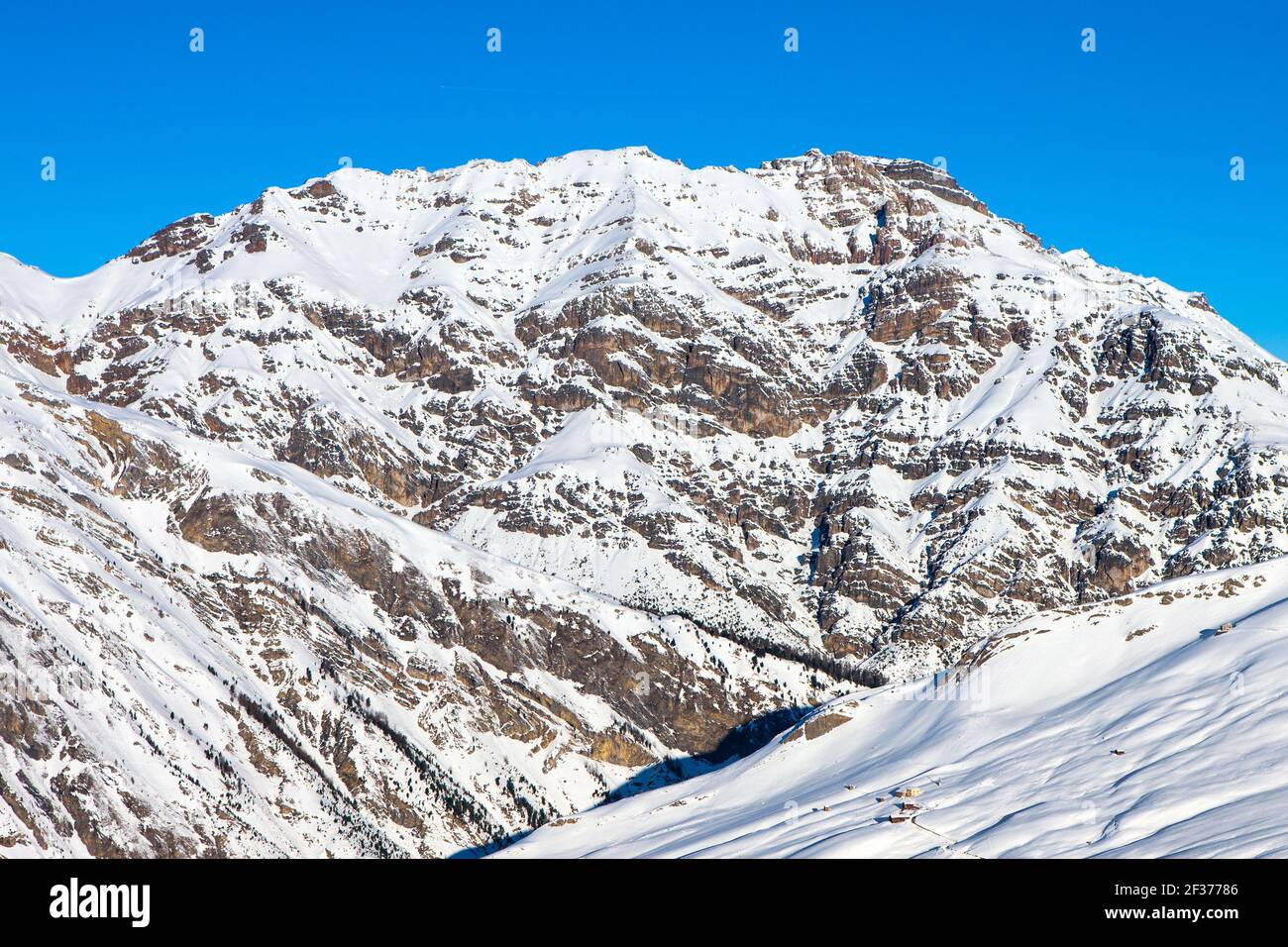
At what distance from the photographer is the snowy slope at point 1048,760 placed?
79.1 meters

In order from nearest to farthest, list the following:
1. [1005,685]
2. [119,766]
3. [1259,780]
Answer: [1259,780], [1005,685], [119,766]

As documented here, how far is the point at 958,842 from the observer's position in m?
80.4

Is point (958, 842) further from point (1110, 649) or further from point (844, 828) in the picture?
point (1110, 649)

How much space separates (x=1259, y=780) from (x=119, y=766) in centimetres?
15479

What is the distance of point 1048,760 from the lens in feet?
314

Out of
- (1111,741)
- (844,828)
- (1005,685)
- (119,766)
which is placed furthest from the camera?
(119,766)

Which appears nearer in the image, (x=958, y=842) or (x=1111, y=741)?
(x=958, y=842)

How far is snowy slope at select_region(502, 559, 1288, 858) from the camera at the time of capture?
79.1 metres
